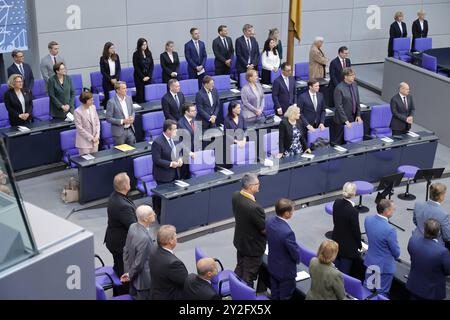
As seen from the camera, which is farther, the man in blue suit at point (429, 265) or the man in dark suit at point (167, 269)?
the man in blue suit at point (429, 265)

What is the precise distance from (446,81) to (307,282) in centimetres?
754

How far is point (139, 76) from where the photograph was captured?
1362 cm

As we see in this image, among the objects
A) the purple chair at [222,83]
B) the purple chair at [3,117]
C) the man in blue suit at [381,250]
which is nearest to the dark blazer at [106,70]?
the purple chair at [222,83]

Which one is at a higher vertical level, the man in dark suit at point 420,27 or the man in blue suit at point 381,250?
the man in dark suit at point 420,27

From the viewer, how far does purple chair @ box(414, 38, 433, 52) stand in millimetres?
16891

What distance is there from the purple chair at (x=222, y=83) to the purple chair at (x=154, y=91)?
1.11 metres

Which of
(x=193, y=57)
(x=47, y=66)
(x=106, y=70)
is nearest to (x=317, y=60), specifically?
(x=193, y=57)

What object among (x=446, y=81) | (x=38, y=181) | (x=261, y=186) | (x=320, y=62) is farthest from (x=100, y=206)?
(x=446, y=81)

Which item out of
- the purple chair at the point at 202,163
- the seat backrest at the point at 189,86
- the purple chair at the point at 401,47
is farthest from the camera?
the purple chair at the point at 401,47

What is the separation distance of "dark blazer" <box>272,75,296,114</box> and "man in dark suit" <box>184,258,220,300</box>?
6697 mm

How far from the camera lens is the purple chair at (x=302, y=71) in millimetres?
14984

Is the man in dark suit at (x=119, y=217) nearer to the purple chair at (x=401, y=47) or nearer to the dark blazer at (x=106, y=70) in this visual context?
the dark blazer at (x=106, y=70)

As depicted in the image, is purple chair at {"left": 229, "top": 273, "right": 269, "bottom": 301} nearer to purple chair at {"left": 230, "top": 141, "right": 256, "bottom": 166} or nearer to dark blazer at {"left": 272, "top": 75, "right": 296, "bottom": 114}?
purple chair at {"left": 230, "top": 141, "right": 256, "bottom": 166}

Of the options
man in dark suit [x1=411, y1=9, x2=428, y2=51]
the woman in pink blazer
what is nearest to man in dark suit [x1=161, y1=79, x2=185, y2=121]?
the woman in pink blazer
